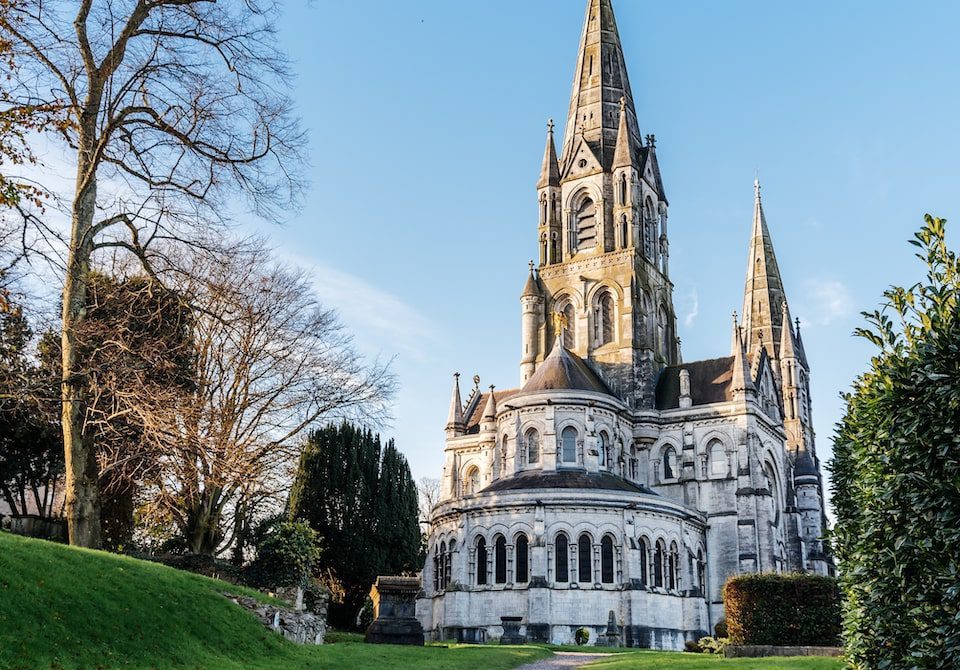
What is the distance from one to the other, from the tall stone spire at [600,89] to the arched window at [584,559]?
29.2 metres

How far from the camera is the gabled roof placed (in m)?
50.9

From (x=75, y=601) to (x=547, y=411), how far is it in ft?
114

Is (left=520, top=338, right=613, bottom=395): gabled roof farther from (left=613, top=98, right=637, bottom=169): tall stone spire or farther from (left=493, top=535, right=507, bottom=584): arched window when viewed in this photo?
(left=613, top=98, right=637, bottom=169): tall stone spire

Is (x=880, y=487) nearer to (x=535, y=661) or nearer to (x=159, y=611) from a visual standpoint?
(x=159, y=611)

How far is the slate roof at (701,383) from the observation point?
187 feet

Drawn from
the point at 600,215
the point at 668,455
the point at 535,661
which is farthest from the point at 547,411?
the point at 535,661

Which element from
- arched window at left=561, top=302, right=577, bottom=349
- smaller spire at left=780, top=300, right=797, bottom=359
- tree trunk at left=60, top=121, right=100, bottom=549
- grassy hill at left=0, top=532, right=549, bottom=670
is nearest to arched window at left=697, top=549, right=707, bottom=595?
arched window at left=561, top=302, right=577, bottom=349

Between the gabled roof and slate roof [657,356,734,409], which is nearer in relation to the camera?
the gabled roof

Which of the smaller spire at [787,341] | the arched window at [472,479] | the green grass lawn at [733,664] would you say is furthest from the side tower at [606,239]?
the green grass lawn at [733,664]

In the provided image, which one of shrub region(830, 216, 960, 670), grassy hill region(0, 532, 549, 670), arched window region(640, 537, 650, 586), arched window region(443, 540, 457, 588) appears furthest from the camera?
arched window region(443, 540, 457, 588)

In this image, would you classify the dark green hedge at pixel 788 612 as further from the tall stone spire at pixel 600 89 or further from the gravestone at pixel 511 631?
the tall stone spire at pixel 600 89

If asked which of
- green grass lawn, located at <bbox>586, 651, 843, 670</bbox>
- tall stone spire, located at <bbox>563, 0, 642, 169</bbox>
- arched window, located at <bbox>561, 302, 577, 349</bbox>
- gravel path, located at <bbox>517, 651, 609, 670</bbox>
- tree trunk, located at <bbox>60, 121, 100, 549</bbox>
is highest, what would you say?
tall stone spire, located at <bbox>563, 0, 642, 169</bbox>

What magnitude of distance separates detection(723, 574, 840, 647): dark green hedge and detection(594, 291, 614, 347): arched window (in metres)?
34.6

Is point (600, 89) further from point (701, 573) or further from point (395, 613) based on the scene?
point (395, 613)
